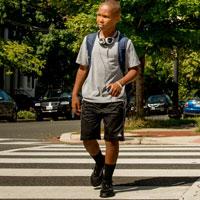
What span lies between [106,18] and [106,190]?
5.27ft

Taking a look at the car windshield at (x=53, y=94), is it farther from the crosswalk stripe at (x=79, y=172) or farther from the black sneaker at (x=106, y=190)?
the black sneaker at (x=106, y=190)

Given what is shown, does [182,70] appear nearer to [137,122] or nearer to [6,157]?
[137,122]

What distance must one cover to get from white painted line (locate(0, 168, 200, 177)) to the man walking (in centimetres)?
142

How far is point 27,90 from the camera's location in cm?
4597

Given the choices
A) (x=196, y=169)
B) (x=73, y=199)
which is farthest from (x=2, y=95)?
(x=73, y=199)

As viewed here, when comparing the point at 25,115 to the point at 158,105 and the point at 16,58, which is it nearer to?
the point at 16,58

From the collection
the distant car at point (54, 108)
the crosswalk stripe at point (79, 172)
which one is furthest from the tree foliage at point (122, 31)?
the crosswalk stripe at point (79, 172)

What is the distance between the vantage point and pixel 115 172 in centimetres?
762

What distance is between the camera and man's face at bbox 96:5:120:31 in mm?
5926

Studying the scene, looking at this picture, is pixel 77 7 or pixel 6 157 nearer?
pixel 6 157

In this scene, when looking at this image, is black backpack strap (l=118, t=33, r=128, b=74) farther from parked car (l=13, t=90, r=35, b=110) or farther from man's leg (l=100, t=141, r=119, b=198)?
parked car (l=13, t=90, r=35, b=110)

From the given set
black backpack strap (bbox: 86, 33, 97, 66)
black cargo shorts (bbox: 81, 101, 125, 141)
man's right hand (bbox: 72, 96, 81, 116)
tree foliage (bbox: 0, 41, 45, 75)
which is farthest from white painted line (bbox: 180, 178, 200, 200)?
tree foliage (bbox: 0, 41, 45, 75)

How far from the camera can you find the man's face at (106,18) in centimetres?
593

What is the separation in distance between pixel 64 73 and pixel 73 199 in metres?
32.1
